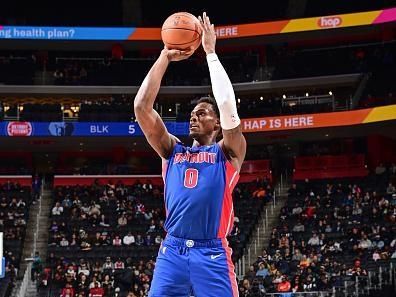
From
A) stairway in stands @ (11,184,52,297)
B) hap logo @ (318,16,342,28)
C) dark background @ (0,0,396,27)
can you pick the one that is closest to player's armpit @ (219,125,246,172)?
stairway in stands @ (11,184,52,297)

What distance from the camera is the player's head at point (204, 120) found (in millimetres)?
5531

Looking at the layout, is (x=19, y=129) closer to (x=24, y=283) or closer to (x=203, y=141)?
(x=24, y=283)

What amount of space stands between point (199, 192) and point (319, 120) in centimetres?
2567

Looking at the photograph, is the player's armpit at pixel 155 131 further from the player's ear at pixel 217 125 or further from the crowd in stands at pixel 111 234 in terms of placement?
the crowd in stands at pixel 111 234

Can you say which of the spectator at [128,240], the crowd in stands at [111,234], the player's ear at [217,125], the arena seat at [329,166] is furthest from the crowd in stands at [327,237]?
the player's ear at [217,125]

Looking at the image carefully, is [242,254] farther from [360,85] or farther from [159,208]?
[360,85]

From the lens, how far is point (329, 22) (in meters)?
31.8

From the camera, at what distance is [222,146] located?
5582 millimetres

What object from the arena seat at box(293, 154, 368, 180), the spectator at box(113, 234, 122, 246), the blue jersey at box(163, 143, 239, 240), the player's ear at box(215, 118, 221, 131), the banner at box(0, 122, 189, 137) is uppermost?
the banner at box(0, 122, 189, 137)

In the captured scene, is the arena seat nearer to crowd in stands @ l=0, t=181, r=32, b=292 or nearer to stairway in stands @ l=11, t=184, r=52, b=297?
stairway in stands @ l=11, t=184, r=52, b=297

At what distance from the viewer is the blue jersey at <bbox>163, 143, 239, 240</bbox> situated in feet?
17.6

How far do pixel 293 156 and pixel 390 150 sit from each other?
4.50 metres

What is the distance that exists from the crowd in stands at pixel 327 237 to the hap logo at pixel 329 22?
677 centimetres

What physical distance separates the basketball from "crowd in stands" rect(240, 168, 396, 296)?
51.1 feet
